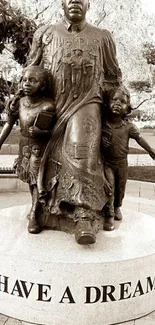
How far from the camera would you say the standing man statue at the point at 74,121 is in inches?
128

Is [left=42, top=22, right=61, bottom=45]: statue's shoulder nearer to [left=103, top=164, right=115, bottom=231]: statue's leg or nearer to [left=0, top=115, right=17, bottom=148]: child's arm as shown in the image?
[left=0, top=115, right=17, bottom=148]: child's arm

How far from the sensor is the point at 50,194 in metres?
3.45

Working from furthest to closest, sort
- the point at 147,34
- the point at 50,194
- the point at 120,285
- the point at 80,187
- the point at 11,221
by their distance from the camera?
1. the point at 147,34
2. the point at 11,221
3. the point at 50,194
4. the point at 80,187
5. the point at 120,285

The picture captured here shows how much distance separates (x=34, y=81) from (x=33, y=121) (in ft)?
0.98

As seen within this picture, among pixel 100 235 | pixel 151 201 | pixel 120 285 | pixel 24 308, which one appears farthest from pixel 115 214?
pixel 151 201

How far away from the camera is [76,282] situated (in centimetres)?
288

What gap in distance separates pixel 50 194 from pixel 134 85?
2335cm

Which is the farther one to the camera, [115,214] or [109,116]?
[115,214]

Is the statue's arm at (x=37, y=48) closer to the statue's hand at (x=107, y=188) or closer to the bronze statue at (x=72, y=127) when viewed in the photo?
the bronze statue at (x=72, y=127)

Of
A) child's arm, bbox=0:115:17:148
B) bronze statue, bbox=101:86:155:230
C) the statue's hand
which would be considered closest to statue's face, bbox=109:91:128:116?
bronze statue, bbox=101:86:155:230

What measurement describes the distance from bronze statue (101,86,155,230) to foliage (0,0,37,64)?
175 inches

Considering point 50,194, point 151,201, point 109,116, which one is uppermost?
point 109,116

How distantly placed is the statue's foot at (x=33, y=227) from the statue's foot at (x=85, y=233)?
1.43ft

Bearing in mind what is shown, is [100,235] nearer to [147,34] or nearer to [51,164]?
[51,164]
